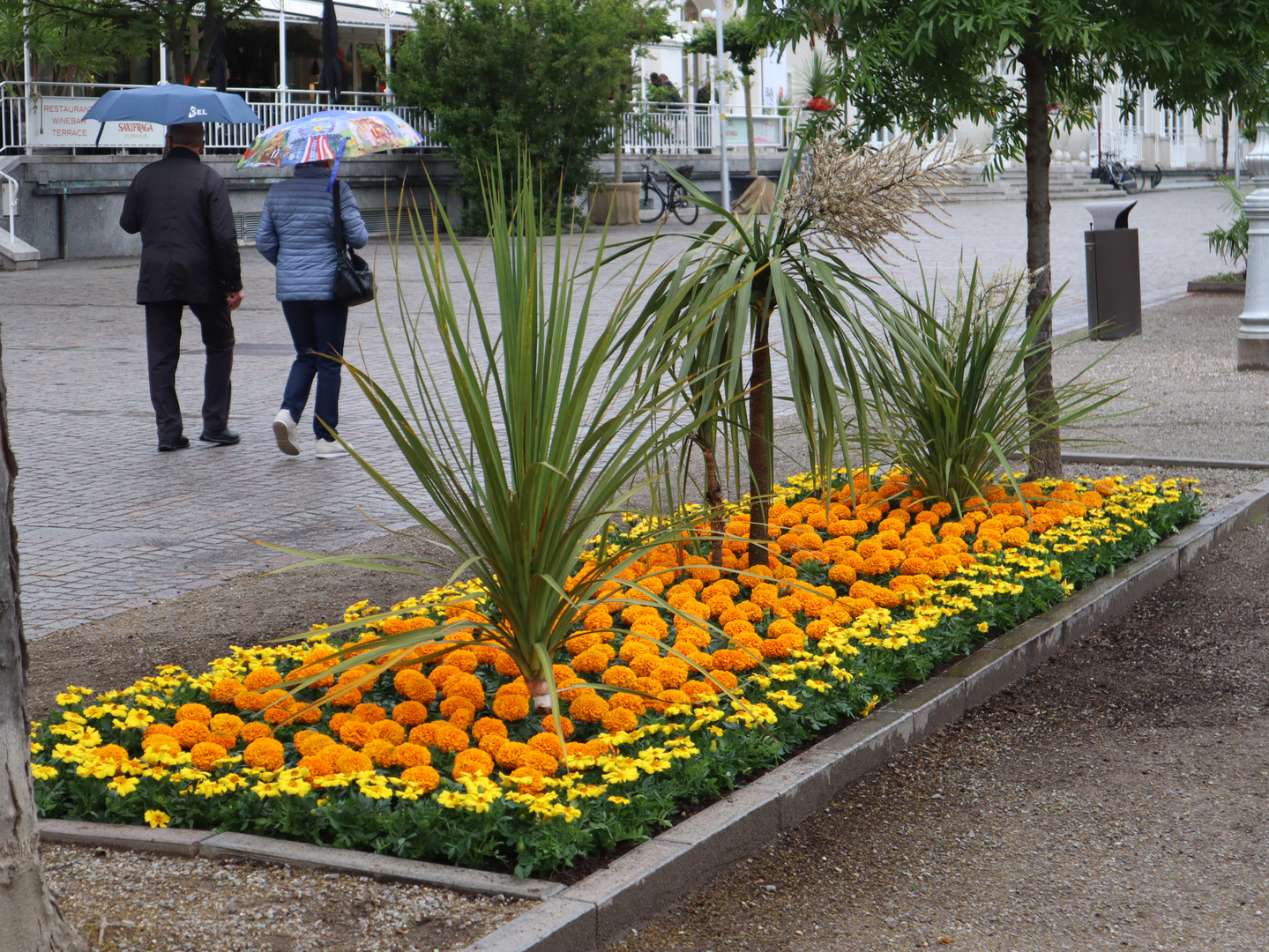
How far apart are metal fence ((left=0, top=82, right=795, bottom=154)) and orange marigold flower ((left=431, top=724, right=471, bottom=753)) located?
43.7 ft

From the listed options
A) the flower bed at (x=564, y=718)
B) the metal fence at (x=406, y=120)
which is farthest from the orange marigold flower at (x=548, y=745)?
the metal fence at (x=406, y=120)

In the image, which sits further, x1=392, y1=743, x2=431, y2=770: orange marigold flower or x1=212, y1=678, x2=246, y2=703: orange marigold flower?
x1=212, y1=678, x2=246, y2=703: orange marigold flower

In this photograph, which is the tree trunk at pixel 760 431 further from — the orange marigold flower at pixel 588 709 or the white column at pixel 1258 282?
the white column at pixel 1258 282

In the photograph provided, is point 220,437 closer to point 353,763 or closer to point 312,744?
point 312,744

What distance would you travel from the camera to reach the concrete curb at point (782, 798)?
2.79m

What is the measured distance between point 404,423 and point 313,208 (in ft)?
15.9

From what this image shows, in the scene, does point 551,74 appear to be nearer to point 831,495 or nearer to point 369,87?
point 369,87

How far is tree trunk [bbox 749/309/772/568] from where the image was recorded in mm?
4684

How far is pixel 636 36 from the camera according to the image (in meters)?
28.0

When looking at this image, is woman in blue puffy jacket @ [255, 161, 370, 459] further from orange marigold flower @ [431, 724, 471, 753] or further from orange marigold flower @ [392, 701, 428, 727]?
orange marigold flower @ [431, 724, 471, 753]

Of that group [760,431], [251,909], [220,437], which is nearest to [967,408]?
[760,431]

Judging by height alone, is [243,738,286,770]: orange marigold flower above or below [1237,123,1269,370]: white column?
below

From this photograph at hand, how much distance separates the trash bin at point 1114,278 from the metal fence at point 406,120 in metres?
5.13

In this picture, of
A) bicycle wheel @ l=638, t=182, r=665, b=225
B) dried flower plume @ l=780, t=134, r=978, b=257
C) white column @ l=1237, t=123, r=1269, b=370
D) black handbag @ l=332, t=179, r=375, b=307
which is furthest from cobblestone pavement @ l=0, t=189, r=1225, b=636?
bicycle wheel @ l=638, t=182, r=665, b=225
